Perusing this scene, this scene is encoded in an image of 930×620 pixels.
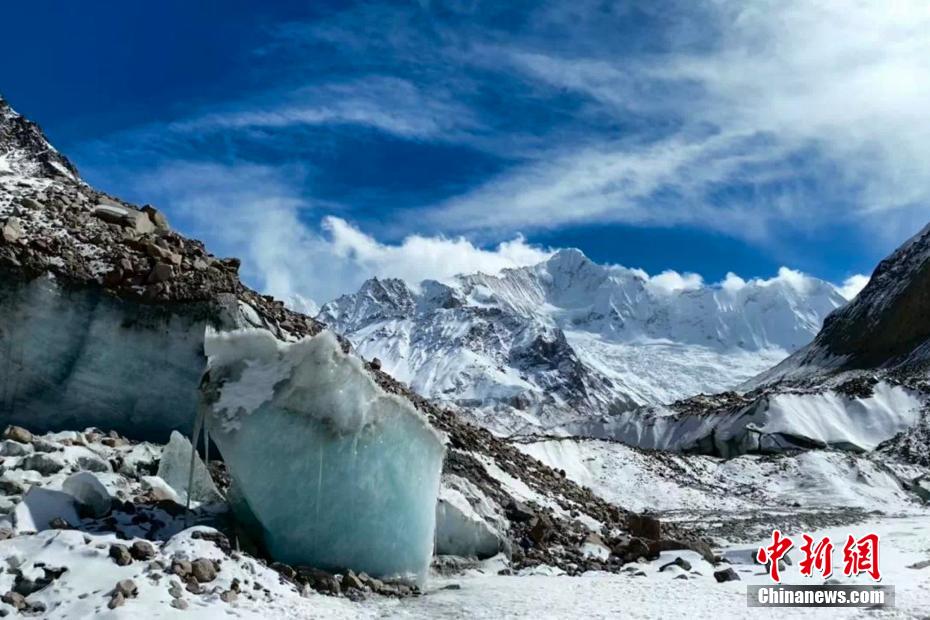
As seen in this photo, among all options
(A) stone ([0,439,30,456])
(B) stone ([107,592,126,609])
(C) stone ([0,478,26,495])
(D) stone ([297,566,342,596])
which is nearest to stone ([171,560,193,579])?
(B) stone ([107,592,126,609])

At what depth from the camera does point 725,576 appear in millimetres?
13812

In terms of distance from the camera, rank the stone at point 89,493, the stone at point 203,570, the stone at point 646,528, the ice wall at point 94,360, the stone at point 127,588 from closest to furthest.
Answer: the stone at point 127,588, the stone at point 203,570, the stone at point 89,493, the ice wall at point 94,360, the stone at point 646,528

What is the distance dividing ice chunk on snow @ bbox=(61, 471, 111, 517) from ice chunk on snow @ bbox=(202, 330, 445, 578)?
1.78 metres

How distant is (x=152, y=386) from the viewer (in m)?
15.4

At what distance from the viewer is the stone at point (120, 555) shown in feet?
33.2

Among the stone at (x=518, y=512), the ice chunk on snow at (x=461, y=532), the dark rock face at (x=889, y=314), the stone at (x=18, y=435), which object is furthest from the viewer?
the dark rock face at (x=889, y=314)

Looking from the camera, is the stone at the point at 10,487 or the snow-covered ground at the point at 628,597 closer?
the snow-covered ground at the point at 628,597

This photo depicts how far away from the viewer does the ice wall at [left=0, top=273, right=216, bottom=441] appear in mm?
15047

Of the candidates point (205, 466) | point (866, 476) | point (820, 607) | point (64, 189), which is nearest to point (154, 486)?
point (205, 466)

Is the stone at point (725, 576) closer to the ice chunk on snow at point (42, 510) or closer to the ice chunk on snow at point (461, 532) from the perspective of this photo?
the ice chunk on snow at point (461, 532)

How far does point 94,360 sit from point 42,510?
4368 millimetres

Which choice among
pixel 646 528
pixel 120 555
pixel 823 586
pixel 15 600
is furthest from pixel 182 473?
pixel 646 528

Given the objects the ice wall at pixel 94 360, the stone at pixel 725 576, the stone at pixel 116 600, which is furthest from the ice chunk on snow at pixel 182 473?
the stone at pixel 725 576

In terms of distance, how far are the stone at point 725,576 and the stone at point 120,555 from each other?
30.2 ft
